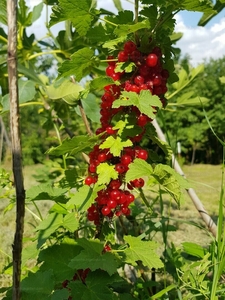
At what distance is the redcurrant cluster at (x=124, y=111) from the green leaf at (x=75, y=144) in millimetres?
27

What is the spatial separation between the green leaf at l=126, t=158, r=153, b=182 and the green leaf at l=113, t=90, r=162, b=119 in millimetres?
110

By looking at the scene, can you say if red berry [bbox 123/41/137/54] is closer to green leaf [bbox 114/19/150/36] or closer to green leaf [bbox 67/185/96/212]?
green leaf [bbox 114/19/150/36]

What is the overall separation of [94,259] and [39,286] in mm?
132

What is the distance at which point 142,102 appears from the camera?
0.77m

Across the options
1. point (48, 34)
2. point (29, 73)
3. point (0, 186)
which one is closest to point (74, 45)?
point (48, 34)

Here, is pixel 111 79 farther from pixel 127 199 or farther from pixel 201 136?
pixel 201 136

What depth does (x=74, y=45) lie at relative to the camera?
1.39 meters

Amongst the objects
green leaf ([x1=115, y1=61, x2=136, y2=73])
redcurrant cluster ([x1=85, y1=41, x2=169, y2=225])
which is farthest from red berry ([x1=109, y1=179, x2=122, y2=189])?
green leaf ([x1=115, y1=61, x2=136, y2=73])

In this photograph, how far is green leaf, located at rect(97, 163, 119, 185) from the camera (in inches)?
32.0

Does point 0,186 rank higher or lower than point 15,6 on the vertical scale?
lower

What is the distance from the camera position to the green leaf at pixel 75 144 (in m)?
0.85

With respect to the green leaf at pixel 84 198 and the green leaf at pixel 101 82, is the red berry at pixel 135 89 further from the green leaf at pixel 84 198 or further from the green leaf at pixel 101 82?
the green leaf at pixel 84 198

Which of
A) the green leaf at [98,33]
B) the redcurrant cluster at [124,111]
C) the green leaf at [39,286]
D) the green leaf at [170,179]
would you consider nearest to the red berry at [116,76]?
the redcurrant cluster at [124,111]

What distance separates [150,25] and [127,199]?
36cm
